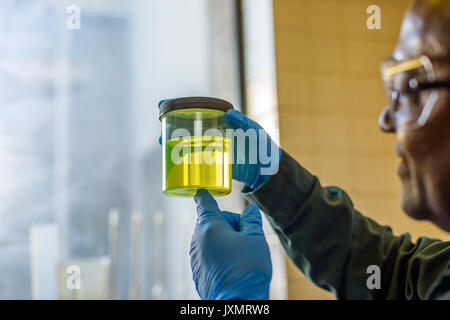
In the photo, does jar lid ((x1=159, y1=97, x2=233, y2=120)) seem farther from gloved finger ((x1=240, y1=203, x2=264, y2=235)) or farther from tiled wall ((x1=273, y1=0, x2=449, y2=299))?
tiled wall ((x1=273, y1=0, x2=449, y2=299))

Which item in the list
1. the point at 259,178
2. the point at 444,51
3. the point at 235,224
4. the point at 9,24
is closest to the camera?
the point at 444,51

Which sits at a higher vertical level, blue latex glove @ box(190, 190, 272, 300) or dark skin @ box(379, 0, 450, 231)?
dark skin @ box(379, 0, 450, 231)

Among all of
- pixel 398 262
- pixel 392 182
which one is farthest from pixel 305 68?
pixel 398 262

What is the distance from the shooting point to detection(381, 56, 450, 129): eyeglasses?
83 cm

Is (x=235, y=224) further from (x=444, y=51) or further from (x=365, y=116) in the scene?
(x=365, y=116)

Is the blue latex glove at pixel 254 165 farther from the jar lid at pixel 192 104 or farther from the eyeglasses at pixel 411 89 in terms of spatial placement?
the eyeglasses at pixel 411 89

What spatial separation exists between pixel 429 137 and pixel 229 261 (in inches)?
14.4

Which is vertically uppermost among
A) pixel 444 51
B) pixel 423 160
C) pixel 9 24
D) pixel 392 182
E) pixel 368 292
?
pixel 9 24

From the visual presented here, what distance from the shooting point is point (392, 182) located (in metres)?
2.05

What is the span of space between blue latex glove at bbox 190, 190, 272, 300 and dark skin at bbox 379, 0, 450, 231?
27 cm

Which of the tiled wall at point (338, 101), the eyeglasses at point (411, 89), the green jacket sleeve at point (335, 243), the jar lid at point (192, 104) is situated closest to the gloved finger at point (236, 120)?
the jar lid at point (192, 104)

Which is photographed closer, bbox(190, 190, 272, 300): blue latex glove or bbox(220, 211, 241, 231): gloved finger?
bbox(190, 190, 272, 300): blue latex glove

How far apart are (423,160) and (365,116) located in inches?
47.9

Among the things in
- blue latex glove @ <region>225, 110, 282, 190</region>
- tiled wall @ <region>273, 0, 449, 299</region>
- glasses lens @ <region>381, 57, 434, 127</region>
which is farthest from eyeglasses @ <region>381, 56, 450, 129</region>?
tiled wall @ <region>273, 0, 449, 299</region>
